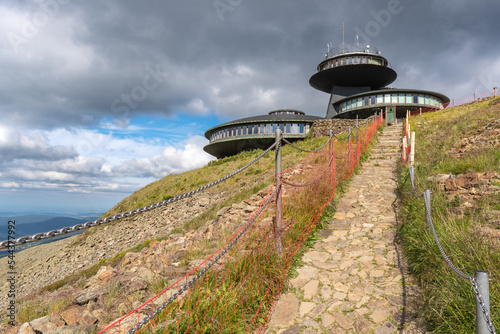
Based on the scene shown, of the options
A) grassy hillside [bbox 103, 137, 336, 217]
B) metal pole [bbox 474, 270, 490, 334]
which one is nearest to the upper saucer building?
grassy hillside [bbox 103, 137, 336, 217]

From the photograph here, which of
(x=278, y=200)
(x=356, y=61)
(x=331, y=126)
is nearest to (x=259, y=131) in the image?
(x=331, y=126)

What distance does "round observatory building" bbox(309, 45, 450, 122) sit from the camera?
42469 millimetres

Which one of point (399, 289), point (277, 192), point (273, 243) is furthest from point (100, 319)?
point (399, 289)

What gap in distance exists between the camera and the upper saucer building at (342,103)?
1587 inches

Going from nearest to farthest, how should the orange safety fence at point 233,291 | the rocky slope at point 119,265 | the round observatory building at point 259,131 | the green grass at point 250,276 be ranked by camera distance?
the orange safety fence at point 233,291 → the green grass at point 250,276 → the rocky slope at point 119,265 → the round observatory building at point 259,131

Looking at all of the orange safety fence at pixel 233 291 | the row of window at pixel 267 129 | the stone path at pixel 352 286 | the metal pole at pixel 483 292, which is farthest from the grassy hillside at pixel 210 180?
the metal pole at pixel 483 292

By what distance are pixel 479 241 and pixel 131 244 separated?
1633cm

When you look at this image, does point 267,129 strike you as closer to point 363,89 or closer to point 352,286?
point 363,89

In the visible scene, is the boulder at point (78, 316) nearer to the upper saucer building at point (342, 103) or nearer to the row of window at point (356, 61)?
the upper saucer building at point (342, 103)

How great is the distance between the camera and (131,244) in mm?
16297

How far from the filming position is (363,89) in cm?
5366

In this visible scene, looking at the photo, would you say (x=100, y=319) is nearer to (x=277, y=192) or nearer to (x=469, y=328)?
(x=277, y=192)

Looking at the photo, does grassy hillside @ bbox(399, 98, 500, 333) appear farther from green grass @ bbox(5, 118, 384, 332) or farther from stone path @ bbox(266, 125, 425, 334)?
green grass @ bbox(5, 118, 384, 332)

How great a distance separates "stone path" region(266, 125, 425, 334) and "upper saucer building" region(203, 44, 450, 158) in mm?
32293
